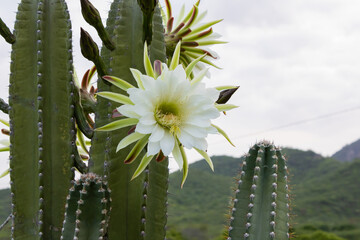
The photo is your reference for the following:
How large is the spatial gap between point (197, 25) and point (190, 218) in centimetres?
1402

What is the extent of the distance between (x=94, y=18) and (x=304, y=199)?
17.1 metres

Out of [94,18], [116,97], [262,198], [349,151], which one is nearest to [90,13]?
[94,18]

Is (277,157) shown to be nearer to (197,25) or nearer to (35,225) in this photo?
(197,25)

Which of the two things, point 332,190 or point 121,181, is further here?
point 332,190

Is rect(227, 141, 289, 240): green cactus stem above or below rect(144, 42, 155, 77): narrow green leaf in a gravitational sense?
below

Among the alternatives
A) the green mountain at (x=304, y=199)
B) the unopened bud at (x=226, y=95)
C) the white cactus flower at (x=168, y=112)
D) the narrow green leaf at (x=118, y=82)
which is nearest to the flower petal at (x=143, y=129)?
the white cactus flower at (x=168, y=112)

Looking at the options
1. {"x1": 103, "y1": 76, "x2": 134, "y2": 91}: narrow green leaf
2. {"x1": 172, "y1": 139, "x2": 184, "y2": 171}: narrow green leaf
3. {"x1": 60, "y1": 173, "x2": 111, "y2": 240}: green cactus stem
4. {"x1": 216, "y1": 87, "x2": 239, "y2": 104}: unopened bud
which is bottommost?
{"x1": 60, "y1": 173, "x2": 111, "y2": 240}: green cactus stem

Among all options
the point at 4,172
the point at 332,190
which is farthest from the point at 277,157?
the point at 332,190

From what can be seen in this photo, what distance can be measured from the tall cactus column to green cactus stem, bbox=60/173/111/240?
0.64 feet

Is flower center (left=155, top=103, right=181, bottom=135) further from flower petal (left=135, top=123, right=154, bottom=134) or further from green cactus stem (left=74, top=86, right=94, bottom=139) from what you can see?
green cactus stem (left=74, top=86, right=94, bottom=139)

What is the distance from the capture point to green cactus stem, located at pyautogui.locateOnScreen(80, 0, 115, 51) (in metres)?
1.02

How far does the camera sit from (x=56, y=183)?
1157mm

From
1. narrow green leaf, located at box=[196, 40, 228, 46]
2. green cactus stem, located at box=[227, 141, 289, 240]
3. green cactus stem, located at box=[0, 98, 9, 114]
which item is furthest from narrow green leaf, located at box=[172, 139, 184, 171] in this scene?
green cactus stem, located at box=[0, 98, 9, 114]

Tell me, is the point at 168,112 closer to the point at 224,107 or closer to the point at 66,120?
the point at 224,107
